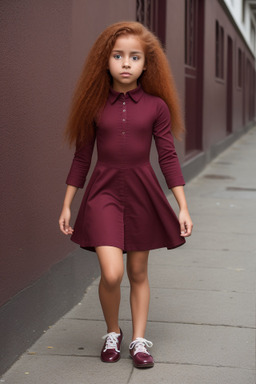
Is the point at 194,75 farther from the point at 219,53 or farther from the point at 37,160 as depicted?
the point at 37,160

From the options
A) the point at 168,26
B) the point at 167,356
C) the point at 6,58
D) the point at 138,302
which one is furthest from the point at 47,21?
the point at 168,26

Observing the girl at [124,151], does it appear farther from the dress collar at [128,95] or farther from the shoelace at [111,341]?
the shoelace at [111,341]

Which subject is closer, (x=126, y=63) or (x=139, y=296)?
(x=126, y=63)

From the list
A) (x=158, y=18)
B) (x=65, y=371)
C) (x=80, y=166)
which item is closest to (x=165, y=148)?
(x=80, y=166)

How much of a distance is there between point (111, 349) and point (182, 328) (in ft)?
2.42

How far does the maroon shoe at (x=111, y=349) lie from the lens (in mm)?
3916

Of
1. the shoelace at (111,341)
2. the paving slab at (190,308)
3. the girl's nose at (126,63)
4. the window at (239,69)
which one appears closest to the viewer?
the girl's nose at (126,63)

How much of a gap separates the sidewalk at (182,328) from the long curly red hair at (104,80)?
4.00 ft

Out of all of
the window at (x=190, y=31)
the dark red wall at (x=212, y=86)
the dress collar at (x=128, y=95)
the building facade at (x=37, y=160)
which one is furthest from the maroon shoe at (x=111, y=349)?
the dark red wall at (x=212, y=86)

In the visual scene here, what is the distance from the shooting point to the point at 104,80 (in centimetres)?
373

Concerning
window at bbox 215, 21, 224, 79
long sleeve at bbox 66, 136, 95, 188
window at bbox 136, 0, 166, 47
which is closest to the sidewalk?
long sleeve at bbox 66, 136, 95, 188

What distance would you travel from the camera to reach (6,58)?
369 cm

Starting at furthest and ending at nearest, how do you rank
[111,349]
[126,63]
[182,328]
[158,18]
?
[158,18], [182,328], [111,349], [126,63]

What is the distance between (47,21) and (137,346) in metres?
2.03
